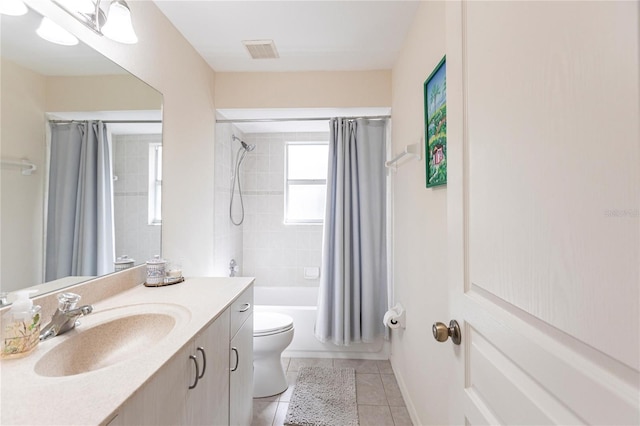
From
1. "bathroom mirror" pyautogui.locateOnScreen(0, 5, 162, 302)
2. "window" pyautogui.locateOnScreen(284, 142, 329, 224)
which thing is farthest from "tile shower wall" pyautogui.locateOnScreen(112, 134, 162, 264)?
"window" pyautogui.locateOnScreen(284, 142, 329, 224)

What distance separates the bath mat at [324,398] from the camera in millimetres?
1798

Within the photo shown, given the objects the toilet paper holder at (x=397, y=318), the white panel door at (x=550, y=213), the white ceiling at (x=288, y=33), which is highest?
the white ceiling at (x=288, y=33)

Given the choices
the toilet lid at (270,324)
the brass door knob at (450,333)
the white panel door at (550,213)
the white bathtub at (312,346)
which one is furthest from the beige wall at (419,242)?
the toilet lid at (270,324)

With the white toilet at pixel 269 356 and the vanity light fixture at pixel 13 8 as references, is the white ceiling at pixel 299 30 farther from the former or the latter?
the white toilet at pixel 269 356

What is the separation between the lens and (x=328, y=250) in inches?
100

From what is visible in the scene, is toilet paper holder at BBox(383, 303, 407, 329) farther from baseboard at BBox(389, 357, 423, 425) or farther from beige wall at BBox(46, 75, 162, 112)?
beige wall at BBox(46, 75, 162, 112)

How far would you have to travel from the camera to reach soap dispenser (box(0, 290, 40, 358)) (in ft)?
2.62

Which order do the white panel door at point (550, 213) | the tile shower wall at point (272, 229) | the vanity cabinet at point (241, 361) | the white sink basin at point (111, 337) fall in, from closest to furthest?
the white panel door at point (550, 213), the white sink basin at point (111, 337), the vanity cabinet at point (241, 361), the tile shower wall at point (272, 229)

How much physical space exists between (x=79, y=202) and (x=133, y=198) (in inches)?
12.4

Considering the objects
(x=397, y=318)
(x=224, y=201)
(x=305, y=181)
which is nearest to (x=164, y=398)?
(x=397, y=318)

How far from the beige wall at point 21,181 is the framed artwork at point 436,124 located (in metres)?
1.52

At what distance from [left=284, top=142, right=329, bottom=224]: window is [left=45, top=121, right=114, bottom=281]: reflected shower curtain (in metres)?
2.23

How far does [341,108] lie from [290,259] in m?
1.81

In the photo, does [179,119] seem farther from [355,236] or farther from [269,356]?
[269,356]
